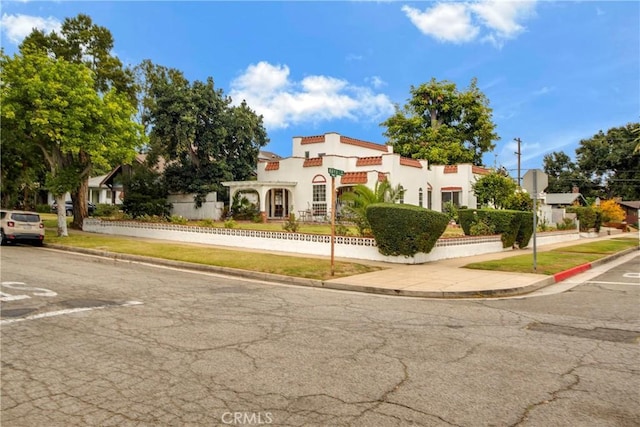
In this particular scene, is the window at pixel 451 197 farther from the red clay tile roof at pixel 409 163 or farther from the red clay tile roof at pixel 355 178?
the red clay tile roof at pixel 355 178

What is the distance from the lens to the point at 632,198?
70.2 metres

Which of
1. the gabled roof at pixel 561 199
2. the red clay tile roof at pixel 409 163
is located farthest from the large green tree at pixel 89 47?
the gabled roof at pixel 561 199

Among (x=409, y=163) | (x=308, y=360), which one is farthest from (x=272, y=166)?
(x=308, y=360)

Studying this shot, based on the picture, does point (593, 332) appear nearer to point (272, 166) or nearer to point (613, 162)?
point (272, 166)

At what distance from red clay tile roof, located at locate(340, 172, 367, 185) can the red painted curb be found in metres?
16.2

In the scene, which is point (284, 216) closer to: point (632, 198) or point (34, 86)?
point (34, 86)

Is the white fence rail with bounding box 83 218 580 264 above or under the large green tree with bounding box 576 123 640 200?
under

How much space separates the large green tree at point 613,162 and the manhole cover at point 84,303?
3023 inches

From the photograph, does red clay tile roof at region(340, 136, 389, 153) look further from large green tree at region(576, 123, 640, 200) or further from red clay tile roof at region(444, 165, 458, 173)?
large green tree at region(576, 123, 640, 200)

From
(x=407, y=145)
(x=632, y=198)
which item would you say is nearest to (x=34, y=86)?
(x=407, y=145)

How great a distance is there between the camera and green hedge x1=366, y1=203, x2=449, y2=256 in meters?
14.9

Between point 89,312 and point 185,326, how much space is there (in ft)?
6.12

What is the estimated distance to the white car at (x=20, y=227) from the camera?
19172 millimetres

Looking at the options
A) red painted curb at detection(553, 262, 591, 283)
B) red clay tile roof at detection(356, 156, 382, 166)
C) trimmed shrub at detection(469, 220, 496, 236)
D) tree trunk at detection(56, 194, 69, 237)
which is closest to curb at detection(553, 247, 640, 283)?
red painted curb at detection(553, 262, 591, 283)
